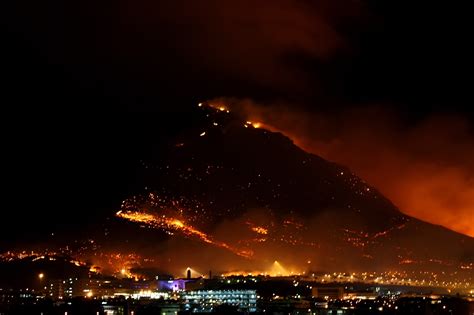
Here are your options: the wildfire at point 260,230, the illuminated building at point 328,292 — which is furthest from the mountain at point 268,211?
the illuminated building at point 328,292

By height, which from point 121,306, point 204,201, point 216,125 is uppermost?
point 216,125

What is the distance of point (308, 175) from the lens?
76062 mm

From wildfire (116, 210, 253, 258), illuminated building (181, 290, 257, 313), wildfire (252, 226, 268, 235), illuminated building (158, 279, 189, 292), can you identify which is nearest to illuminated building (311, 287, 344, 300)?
illuminated building (181, 290, 257, 313)

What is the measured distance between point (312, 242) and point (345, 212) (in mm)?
8031

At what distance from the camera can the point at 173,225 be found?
62.2m

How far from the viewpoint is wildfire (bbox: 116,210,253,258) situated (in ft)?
196

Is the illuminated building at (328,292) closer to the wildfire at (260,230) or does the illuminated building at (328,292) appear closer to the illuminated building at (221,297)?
the illuminated building at (221,297)

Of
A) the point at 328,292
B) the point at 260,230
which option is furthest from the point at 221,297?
the point at 260,230

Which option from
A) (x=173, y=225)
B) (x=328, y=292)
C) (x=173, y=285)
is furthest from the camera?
(x=173, y=225)

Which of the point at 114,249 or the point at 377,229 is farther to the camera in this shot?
the point at 377,229

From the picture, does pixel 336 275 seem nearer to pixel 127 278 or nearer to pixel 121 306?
pixel 127 278

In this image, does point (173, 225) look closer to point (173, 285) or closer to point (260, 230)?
point (260, 230)

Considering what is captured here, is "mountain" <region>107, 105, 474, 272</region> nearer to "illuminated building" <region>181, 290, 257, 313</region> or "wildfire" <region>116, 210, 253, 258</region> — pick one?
"wildfire" <region>116, 210, 253, 258</region>

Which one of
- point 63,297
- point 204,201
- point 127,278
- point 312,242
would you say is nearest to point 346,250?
point 312,242
